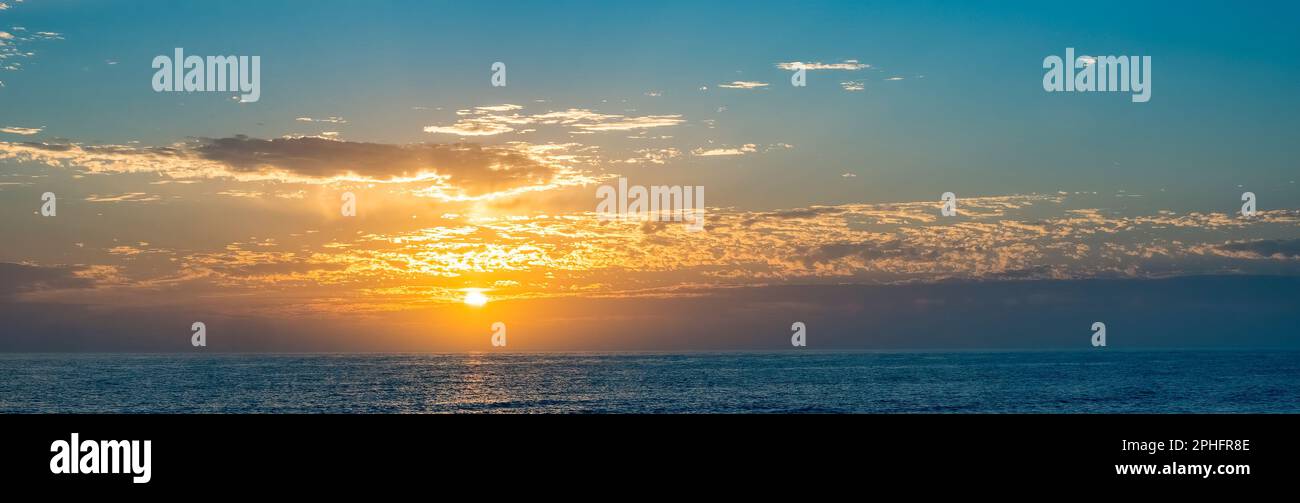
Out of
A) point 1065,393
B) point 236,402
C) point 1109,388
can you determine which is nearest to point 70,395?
point 236,402

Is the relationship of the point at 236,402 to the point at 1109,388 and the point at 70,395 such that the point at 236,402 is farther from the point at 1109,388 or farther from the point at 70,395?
the point at 1109,388

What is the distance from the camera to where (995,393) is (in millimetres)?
95875
